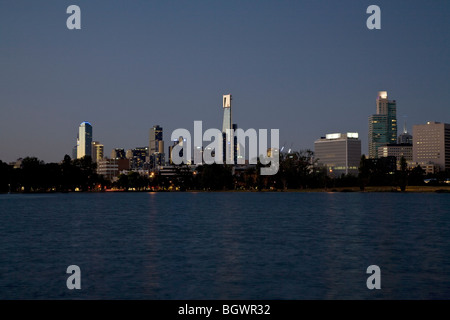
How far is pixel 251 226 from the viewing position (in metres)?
72.6

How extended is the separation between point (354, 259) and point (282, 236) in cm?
1894

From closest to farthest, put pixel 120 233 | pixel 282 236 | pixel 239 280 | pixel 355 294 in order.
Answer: pixel 355 294
pixel 239 280
pixel 282 236
pixel 120 233

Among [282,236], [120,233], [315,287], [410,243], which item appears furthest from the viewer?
[120,233]

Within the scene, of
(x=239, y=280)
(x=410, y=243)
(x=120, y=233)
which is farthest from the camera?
(x=120, y=233)

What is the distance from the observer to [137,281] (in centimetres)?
3158

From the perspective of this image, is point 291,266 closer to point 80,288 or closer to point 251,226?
point 80,288

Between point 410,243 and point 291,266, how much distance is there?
20943 millimetres

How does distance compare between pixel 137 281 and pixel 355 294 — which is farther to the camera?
pixel 137 281

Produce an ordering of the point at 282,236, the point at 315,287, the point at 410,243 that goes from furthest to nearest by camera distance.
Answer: the point at 282,236
the point at 410,243
the point at 315,287

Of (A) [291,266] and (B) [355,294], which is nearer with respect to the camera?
(B) [355,294]

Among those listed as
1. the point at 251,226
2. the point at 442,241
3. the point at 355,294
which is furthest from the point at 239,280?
the point at 251,226
